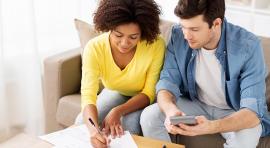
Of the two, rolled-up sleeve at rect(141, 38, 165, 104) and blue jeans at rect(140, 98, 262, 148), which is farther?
rolled-up sleeve at rect(141, 38, 165, 104)

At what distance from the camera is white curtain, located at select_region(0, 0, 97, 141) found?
2279 mm

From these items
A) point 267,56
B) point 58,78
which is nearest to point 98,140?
point 58,78

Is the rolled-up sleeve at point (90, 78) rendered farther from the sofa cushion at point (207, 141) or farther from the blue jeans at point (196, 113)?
the sofa cushion at point (207, 141)

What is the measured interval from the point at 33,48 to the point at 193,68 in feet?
3.40

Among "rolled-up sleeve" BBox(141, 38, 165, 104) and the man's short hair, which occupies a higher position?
the man's short hair

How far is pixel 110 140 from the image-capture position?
157cm

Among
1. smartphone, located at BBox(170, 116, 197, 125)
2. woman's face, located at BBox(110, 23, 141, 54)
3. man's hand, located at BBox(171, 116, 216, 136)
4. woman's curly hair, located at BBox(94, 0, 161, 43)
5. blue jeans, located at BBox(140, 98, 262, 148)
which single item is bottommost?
blue jeans, located at BBox(140, 98, 262, 148)

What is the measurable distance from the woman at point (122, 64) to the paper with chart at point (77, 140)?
0.19ft

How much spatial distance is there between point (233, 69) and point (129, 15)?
19.4 inches

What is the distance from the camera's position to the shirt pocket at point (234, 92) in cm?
174

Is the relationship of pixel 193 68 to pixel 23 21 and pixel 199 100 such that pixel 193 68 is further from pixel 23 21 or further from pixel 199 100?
pixel 23 21

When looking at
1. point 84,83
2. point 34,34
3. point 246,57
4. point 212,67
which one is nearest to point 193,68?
point 212,67

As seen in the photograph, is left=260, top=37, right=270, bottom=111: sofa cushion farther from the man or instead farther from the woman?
the woman

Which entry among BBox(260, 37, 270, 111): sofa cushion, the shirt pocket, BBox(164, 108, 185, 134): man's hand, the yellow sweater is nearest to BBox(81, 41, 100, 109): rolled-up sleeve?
the yellow sweater
